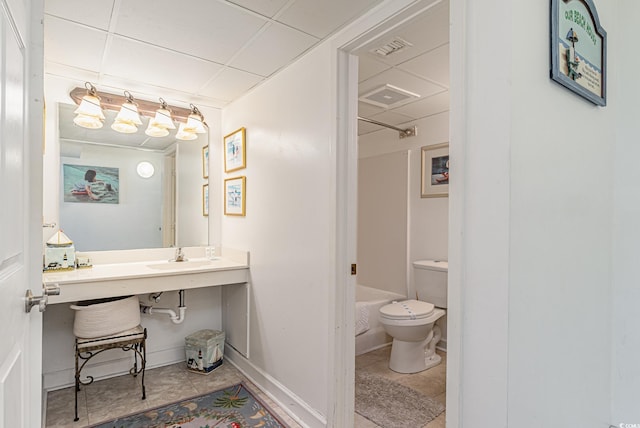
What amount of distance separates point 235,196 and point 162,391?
4.94 ft

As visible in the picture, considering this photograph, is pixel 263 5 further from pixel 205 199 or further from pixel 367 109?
pixel 205 199

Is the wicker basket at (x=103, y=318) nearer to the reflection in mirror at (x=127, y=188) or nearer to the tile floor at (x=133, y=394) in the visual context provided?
the tile floor at (x=133, y=394)

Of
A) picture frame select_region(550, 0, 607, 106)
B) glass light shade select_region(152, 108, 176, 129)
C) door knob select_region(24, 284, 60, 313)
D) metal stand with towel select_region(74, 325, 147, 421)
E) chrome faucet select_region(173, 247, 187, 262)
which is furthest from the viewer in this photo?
chrome faucet select_region(173, 247, 187, 262)

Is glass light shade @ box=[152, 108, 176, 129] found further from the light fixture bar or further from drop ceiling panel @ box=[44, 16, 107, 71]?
drop ceiling panel @ box=[44, 16, 107, 71]

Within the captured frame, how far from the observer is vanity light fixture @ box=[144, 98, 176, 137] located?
8.54 feet

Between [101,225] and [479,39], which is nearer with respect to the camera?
[479,39]

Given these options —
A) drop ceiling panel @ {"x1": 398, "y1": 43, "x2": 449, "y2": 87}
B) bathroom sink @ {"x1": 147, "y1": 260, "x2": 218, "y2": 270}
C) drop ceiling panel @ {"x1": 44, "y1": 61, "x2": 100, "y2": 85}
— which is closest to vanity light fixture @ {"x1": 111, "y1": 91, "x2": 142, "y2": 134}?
drop ceiling panel @ {"x1": 44, "y1": 61, "x2": 100, "y2": 85}

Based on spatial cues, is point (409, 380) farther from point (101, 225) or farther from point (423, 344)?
point (101, 225)

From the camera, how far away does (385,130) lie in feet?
11.7

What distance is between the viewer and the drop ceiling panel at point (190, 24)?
1.54 meters

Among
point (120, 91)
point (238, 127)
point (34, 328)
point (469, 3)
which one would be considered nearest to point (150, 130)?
point (120, 91)

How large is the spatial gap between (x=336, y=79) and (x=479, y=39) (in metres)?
0.82

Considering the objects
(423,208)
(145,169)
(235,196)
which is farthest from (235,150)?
(423,208)

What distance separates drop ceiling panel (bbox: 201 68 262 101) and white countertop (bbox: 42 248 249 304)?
4.17 feet
